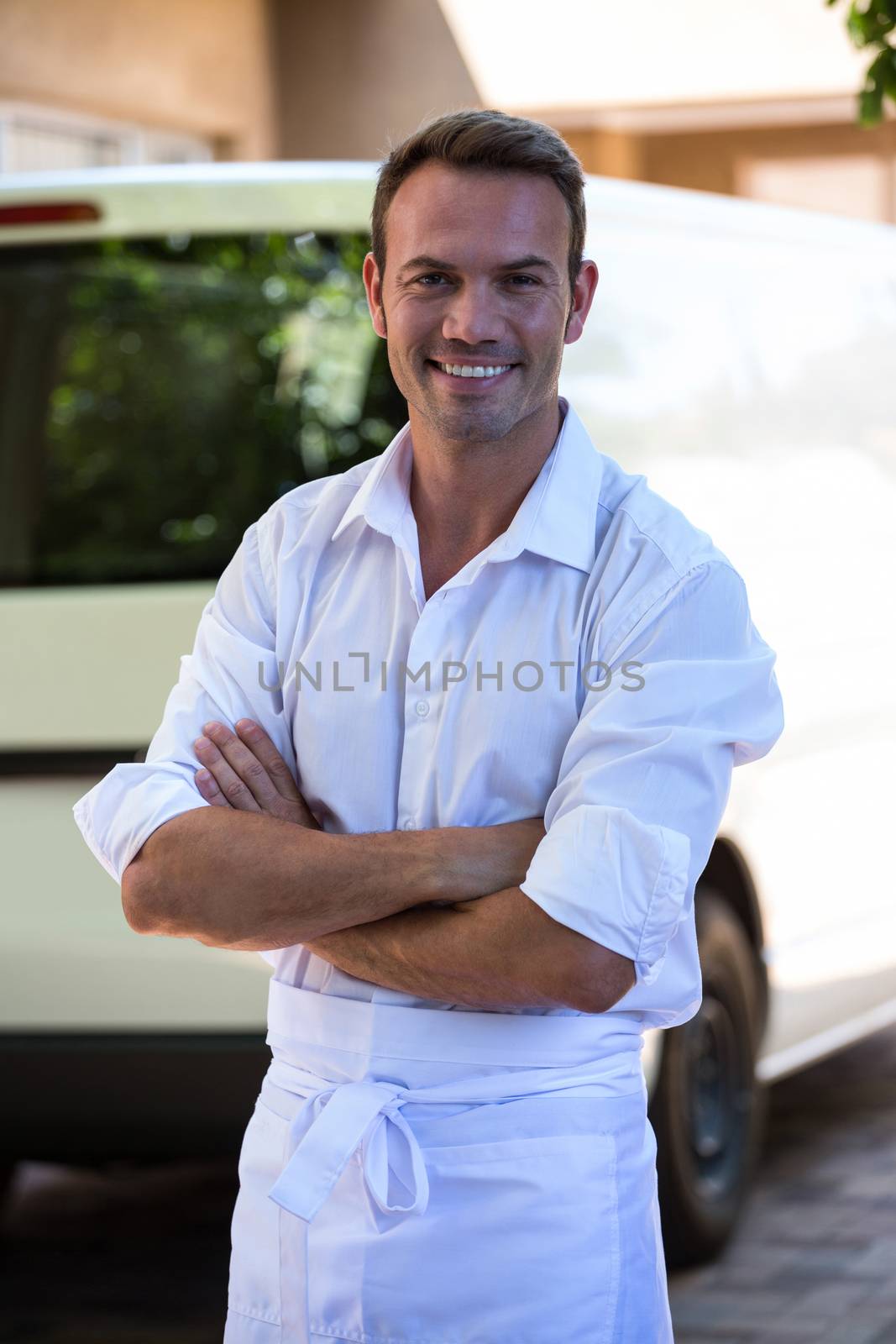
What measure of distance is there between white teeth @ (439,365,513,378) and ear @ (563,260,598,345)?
0.14 meters

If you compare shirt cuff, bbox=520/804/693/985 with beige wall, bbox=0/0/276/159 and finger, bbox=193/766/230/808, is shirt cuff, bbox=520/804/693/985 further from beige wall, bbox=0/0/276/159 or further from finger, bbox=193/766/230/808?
beige wall, bbox=0/0/276/159

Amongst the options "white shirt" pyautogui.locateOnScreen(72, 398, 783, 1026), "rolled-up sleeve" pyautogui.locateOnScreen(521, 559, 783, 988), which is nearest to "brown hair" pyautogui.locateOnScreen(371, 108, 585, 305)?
"white shirt" pyautogui.locateOnScreen(72, 398, 783, 1026)

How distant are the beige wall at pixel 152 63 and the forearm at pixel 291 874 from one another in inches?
304

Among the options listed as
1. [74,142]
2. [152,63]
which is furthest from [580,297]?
[152,63]

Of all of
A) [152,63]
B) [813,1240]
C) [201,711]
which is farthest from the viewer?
[152,63]

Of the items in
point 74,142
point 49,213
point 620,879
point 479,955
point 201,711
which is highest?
point 74,142

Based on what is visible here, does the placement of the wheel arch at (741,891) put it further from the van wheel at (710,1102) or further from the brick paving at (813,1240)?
the brick paving at (813,1240)

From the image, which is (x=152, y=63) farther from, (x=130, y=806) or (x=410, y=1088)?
(x=410, y=1088)

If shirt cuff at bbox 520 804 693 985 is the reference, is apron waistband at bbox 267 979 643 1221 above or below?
below

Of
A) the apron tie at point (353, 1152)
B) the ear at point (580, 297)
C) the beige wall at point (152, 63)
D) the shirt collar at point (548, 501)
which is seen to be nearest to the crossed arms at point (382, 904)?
the apron tie at point (353, 1152)

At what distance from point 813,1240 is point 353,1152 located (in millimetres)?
2772

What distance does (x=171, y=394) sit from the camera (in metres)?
4.86

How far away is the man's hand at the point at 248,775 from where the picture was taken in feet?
8.29

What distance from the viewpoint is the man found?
2312mm
